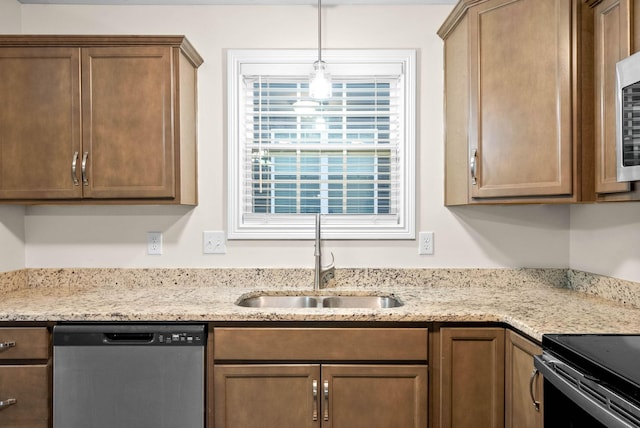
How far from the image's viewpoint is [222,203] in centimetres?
248

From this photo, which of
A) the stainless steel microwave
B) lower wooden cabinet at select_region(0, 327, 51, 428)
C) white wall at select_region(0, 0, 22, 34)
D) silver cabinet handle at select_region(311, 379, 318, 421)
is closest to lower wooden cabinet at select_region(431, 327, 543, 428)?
silver cabinet handle at select_region(311, 379, 318, 421)

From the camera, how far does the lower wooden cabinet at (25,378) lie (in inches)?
70.7

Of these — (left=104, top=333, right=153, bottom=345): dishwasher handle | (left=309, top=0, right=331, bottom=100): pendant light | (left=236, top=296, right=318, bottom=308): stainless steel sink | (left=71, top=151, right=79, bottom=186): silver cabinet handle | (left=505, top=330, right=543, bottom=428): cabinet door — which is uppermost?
(left=309, top=0, right=331, bottom=100): pendant light

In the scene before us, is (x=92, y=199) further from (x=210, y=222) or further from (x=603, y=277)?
(x=603, y=277)

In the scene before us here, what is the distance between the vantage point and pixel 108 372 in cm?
179

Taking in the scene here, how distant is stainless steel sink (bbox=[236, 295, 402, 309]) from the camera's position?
2.30 m

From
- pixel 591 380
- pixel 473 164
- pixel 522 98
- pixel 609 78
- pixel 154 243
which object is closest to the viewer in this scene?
pixel 591 380

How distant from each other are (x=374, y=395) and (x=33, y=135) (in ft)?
6.39

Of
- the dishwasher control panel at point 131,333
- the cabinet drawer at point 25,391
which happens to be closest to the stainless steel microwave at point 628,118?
the dishwasher control panel at point 131,333

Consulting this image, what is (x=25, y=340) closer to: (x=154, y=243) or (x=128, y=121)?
(x=154, y=243)

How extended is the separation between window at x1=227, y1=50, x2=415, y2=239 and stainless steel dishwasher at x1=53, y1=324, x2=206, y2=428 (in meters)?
0.81

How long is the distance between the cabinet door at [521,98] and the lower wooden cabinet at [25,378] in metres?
1.98

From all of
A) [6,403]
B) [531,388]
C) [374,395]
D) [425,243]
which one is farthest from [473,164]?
[6,403]

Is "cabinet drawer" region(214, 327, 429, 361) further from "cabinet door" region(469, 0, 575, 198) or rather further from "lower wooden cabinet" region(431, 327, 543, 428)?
"cabinet door" region(469, 0, 575, 198)
